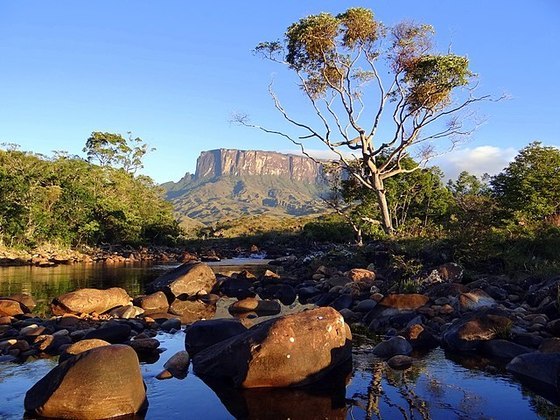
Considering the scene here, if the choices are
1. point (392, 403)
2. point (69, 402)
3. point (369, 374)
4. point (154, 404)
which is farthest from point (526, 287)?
point (69, 402)

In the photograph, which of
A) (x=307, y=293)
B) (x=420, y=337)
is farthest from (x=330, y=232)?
(x=420, y=337)

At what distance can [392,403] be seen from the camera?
6.95m

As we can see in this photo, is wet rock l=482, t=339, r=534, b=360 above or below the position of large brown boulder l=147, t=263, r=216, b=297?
below

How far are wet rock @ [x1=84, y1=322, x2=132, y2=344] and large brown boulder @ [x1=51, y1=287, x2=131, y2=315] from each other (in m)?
3.45

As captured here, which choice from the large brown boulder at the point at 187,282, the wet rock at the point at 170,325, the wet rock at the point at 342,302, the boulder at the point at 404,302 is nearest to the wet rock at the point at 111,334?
the wet rock at the point at 170,325

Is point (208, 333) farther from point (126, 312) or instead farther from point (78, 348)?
point (126, 312)

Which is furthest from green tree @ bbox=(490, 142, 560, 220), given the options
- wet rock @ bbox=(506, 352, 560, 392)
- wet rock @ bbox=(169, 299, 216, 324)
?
wet rock @ bbox=(506, 352, 560, 392)

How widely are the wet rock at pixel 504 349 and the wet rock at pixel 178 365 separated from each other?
18.2 feet

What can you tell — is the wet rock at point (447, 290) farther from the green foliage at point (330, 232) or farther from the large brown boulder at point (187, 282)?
the green foliage at point (330, 232)

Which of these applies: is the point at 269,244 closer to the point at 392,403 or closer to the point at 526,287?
the point at 526,287

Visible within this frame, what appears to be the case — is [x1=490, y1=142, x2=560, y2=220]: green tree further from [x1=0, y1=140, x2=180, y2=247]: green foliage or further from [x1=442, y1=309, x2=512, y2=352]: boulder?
[x1=0, y1=140, x2=180, y2=247]: green foliage

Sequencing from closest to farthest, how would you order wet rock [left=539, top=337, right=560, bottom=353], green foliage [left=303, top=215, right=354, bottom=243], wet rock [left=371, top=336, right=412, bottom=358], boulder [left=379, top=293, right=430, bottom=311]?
1. wet rock [left=539, top=337, right=560, bottom=353]
2. wet rock [left=371, top=336, right=412, bottom=358]
3. boulder [left=379, top=293, right=430, bottom=311]
4. green foliage [left=303, top=215, right=354, bottom=243]

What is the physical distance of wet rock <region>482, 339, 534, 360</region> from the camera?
898 cm

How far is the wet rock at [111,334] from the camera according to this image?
10148mm
